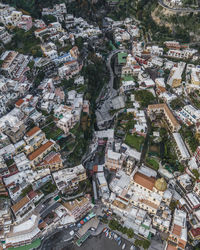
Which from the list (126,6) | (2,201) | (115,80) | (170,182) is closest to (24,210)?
(2,201)

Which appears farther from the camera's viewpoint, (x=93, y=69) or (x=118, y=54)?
(x=118, y=54)

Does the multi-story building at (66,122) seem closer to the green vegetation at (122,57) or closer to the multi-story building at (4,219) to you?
the multi-story building at (4,219)

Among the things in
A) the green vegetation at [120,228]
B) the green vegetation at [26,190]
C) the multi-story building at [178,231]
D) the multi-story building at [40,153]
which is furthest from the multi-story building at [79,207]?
the multi-story building at [178,231]

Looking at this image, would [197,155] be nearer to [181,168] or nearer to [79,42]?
[181,168]

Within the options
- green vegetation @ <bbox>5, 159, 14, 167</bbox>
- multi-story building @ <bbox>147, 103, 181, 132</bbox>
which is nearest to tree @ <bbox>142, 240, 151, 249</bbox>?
multi-story building @ <bbox>147, 103, 181, 132</bbox>

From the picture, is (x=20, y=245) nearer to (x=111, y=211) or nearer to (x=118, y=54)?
(x=111, y=211)

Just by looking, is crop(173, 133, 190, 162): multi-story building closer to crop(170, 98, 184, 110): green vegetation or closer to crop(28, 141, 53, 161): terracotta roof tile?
crop(170, 98, 184, 110): green vegetation
